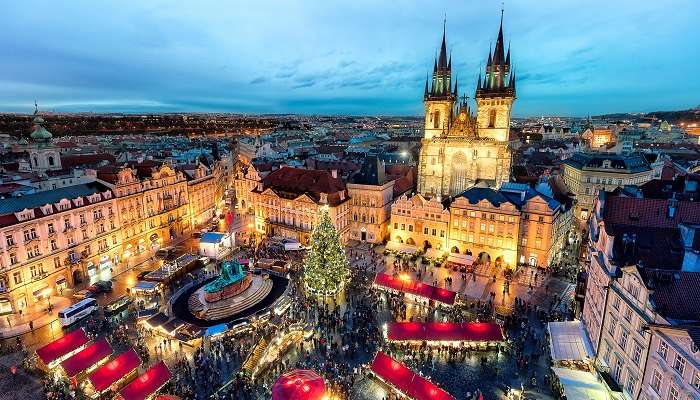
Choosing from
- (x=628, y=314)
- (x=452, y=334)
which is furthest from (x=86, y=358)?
(x=628, y=314)

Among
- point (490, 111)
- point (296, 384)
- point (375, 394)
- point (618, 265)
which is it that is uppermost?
point (490, 111)

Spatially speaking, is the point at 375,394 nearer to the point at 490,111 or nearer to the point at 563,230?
the point at 563,230

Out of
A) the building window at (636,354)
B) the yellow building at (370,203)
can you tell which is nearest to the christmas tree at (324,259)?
the yellow building at (370,203)

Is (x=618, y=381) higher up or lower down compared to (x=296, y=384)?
lower down

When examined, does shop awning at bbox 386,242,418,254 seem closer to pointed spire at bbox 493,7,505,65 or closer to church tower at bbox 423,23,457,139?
church tower at bbox 423,23,457,139

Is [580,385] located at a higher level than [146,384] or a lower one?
lower

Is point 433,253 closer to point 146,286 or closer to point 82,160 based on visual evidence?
point 146,286

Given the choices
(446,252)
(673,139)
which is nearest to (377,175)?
(446,252)

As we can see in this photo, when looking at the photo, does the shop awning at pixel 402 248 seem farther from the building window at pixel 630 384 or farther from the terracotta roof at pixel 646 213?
the building window at pixel 630 384
